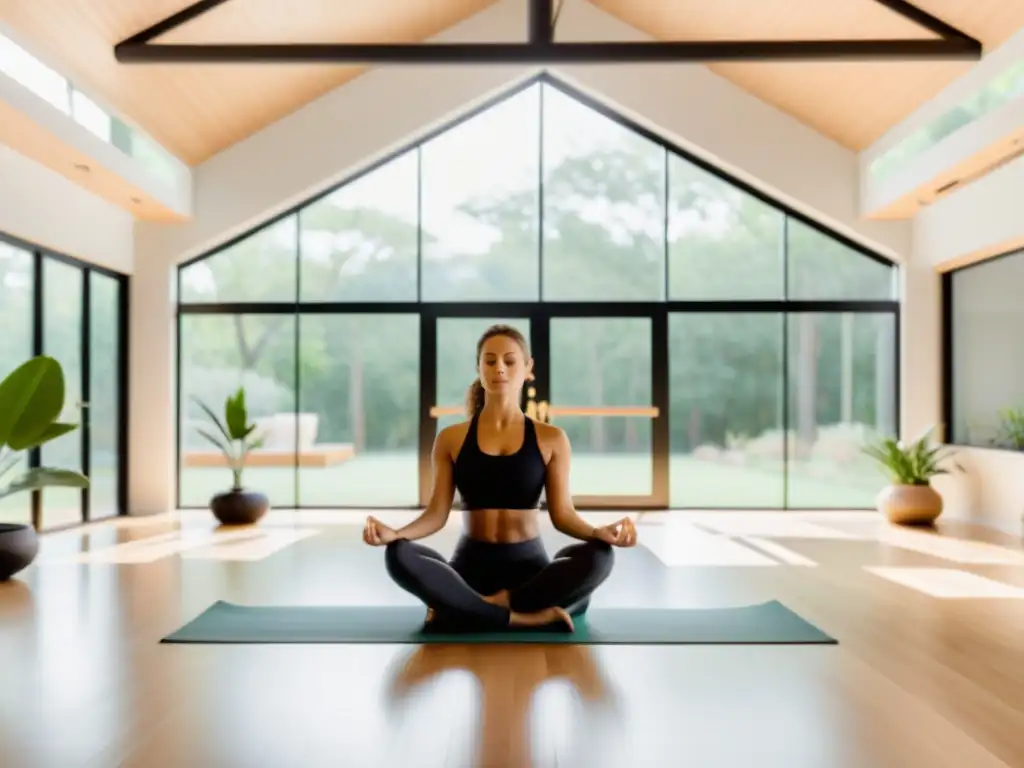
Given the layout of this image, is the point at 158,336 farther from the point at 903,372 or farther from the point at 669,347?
the point at 903,372

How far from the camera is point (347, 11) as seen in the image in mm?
6637

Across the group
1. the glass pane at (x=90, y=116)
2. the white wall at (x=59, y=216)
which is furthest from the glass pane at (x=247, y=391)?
the glass pane at (x=90, y=116)

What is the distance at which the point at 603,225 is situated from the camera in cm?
783

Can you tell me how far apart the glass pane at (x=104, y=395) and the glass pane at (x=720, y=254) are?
4.66 meters

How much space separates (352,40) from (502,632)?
5.36m

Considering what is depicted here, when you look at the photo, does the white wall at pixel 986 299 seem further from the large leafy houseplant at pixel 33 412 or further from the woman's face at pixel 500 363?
the large leafy houseplant at pixel 33 412

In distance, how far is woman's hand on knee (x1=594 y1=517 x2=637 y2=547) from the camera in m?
3.02

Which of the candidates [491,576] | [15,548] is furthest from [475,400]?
[15,548]

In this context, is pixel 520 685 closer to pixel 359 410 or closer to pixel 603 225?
pixel 359 410

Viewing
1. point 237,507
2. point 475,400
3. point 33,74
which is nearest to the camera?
point 475,400

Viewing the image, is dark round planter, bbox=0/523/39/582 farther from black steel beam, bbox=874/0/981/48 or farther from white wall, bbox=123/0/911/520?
black steel beam, bbox=874/0/981/48

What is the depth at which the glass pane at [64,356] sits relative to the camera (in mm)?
6373

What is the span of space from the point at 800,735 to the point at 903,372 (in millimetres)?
6029

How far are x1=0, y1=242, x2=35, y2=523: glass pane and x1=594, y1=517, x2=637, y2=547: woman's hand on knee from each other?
167 inches
